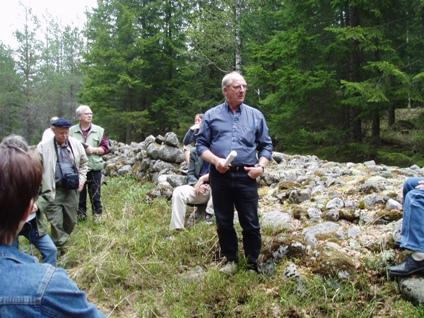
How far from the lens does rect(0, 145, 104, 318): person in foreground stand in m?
1.08

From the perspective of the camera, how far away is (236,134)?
3850 mm

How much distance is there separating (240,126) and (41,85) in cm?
3537

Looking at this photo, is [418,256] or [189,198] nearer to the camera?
[418,256]

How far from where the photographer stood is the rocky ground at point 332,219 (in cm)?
372

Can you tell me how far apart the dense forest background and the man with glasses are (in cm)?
680

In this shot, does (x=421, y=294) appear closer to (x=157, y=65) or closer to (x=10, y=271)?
(x=10, y=271)

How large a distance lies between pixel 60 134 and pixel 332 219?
3.37m

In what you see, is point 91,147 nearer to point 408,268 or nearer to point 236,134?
point 236,134

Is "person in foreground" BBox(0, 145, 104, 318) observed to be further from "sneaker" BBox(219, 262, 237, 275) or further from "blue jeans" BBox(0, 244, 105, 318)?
"sneaker" BBox(219, 262, 237, 275)

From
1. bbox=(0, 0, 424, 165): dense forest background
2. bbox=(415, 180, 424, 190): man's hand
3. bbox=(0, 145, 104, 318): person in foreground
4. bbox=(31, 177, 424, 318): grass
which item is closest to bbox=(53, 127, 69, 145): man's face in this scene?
bbox=(31, 177, 424, 318): grass

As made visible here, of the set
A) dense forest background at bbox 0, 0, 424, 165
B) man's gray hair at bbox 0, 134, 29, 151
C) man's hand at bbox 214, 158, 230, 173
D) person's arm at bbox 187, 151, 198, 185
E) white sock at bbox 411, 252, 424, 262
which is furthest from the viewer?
dense forest background at bbox 0, 0, 424, 165

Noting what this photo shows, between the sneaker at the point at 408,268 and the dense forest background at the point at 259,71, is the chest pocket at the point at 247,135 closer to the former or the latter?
the sneaker at the point at 408,268

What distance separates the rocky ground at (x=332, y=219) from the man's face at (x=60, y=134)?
2.50 meters

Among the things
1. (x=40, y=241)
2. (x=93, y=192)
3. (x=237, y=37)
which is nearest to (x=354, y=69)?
(x=237, y=37)
